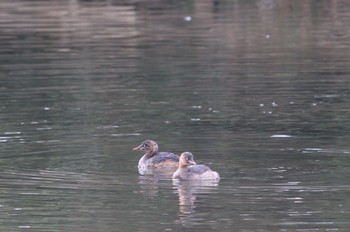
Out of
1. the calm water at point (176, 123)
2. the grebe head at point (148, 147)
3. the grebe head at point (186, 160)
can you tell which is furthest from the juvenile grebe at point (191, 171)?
the grebe head at point (148, 147)

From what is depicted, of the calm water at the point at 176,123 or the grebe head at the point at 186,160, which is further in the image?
the grebe head at the point at 186,160

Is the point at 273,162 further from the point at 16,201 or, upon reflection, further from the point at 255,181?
the point at 16,201

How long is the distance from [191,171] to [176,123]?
13.4 ft

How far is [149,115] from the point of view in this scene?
19.0m

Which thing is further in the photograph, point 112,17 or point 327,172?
point 112,17

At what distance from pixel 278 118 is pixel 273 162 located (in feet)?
11.6

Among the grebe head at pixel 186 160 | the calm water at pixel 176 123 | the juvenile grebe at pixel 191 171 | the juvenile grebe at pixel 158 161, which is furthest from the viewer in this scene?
the juvenile grebe at pixel 158 161

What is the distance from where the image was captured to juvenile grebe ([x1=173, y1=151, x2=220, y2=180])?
46.0 feet

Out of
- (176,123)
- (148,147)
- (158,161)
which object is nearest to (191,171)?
(158,161)

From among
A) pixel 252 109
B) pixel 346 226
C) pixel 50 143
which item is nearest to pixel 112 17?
pixel 252 109

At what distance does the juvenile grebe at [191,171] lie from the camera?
14008mm

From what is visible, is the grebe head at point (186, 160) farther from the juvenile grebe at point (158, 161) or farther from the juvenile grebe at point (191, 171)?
the juvenile grebe at point (158, 161)

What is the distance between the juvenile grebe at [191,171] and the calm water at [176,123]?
0.13 m

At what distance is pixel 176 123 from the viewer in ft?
59.9
